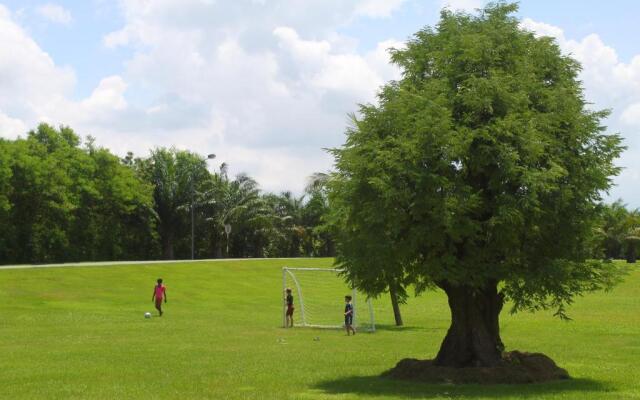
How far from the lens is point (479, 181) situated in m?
18.4

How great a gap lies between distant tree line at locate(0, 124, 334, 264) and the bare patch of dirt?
1818 inches

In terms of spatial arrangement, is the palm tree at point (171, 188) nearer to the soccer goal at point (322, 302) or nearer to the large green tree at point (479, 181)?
the soccer goal at point (322, 302)

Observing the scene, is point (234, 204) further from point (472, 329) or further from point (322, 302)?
point (472, 329)

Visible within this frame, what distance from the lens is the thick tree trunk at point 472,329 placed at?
1859 centimetres

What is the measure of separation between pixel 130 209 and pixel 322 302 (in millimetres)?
34408

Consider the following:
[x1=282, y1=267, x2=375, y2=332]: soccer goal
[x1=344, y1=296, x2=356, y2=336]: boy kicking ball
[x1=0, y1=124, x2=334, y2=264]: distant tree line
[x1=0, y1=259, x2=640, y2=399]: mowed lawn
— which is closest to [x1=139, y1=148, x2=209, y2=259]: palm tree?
[x1=0, y1=124, x2=334, y2=264]: distant tree line

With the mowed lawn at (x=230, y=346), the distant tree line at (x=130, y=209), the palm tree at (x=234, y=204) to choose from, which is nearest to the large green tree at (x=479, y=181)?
the mowed lawn at (x=230, y=346)

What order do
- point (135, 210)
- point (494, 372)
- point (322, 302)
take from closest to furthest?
point (494, 372)
point (322, 302)
point (135, 210)

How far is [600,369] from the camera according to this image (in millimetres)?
20234

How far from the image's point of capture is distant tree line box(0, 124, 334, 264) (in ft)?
228

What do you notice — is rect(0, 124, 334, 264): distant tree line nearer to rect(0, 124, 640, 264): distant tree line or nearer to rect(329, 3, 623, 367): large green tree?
rect(0, 124, 640, 264): distant tree line

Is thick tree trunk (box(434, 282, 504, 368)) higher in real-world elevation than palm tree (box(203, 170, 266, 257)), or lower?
lower

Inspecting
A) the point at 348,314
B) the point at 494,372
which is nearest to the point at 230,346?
the point at 348,314

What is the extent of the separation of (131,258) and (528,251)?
7281 centimetres
